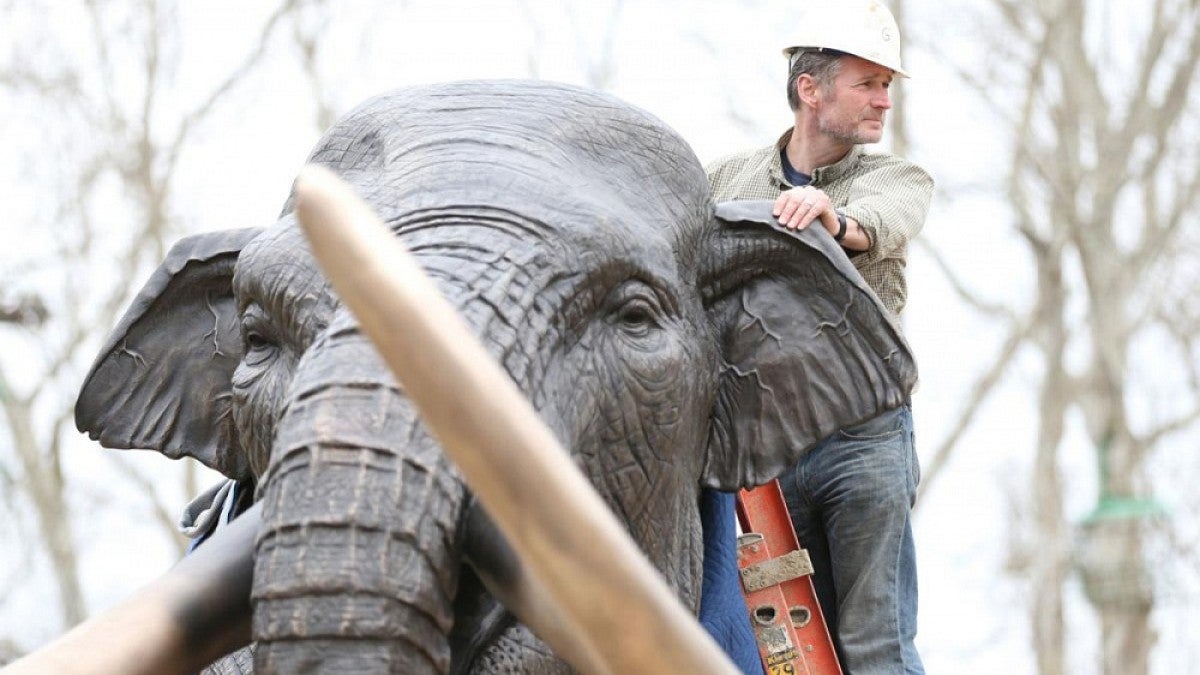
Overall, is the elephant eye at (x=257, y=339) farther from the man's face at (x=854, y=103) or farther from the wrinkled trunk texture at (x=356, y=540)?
the man's face at (x=854, y=103)

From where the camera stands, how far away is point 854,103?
17.9ft

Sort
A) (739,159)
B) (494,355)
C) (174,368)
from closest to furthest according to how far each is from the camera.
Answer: (494,355), (174,368), (739,159)

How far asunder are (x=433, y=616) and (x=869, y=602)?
6.94 ft

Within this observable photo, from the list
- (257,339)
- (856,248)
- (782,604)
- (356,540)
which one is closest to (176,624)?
(356,540)

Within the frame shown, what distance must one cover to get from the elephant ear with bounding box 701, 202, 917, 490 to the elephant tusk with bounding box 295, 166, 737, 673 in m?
1.92

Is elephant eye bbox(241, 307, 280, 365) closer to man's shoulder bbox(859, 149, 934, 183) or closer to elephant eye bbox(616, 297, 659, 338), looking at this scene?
elephant eye bbox(616, 297, 659, 338)

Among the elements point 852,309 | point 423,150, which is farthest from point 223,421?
point 852,309

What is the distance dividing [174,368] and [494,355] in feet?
4.78

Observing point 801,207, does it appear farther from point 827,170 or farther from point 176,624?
point 176,624

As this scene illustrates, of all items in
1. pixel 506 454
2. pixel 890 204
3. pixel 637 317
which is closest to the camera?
pixel 506 454

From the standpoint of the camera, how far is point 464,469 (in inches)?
110

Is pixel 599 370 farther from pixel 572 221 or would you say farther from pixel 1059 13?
pixel 1059 13

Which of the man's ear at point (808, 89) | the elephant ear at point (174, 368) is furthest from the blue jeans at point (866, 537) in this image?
the elephant ear at point (174, 368)

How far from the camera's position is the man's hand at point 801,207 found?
4.70 metres
